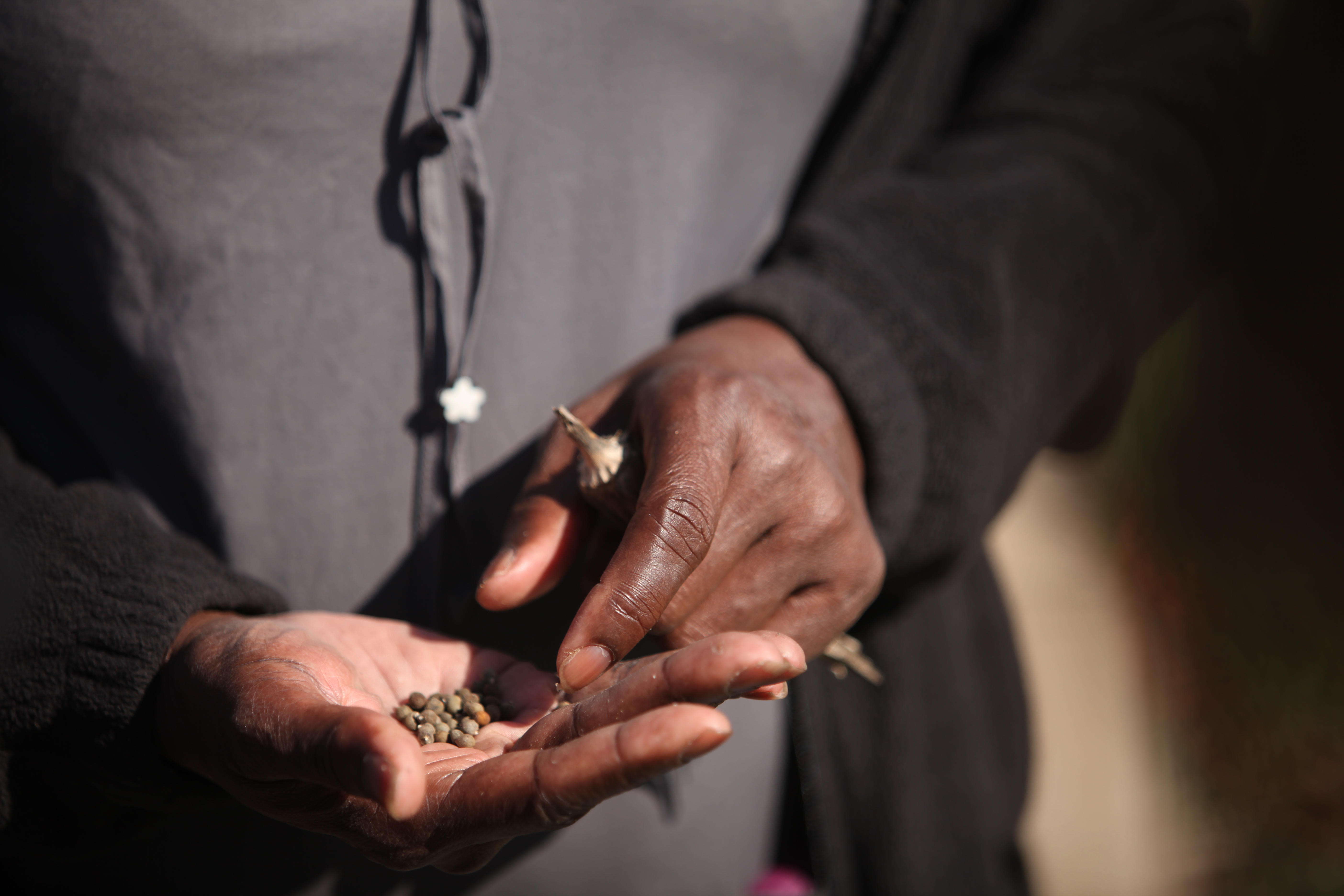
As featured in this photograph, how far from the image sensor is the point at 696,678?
719mm

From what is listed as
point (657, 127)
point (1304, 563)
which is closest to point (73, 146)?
point (657, 127)

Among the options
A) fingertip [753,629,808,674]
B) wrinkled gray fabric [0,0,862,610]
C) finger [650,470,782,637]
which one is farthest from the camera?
wrinkled gray fabric [0,0,862,610]

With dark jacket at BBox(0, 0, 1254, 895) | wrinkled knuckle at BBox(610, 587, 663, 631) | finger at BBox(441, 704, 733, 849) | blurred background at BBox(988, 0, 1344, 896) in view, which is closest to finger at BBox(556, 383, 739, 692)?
wrinkled knuckle at BBox(610, 587, 663, 631)

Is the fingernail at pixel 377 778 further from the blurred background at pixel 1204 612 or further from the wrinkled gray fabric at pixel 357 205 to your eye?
the blurred background at pixel 1204 612

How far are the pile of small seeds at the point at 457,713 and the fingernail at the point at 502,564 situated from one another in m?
0.17

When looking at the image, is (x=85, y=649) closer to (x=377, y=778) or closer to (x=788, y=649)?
(x=377, y=778)

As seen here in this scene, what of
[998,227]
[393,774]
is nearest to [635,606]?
[393,774]

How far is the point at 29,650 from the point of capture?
3.25ft

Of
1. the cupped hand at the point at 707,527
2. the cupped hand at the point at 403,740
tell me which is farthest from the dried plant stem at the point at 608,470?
the cupped hand at the point at 403,740

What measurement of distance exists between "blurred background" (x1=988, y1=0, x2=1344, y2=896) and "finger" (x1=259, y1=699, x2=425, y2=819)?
3.94m

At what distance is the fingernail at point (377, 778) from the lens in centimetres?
62

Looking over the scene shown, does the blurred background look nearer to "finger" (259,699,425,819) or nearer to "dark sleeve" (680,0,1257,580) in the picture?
"dark sleeve" (680,0,1257,580)

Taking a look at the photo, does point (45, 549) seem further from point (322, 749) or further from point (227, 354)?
point (322, 749)

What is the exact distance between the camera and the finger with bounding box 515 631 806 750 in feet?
2.33
